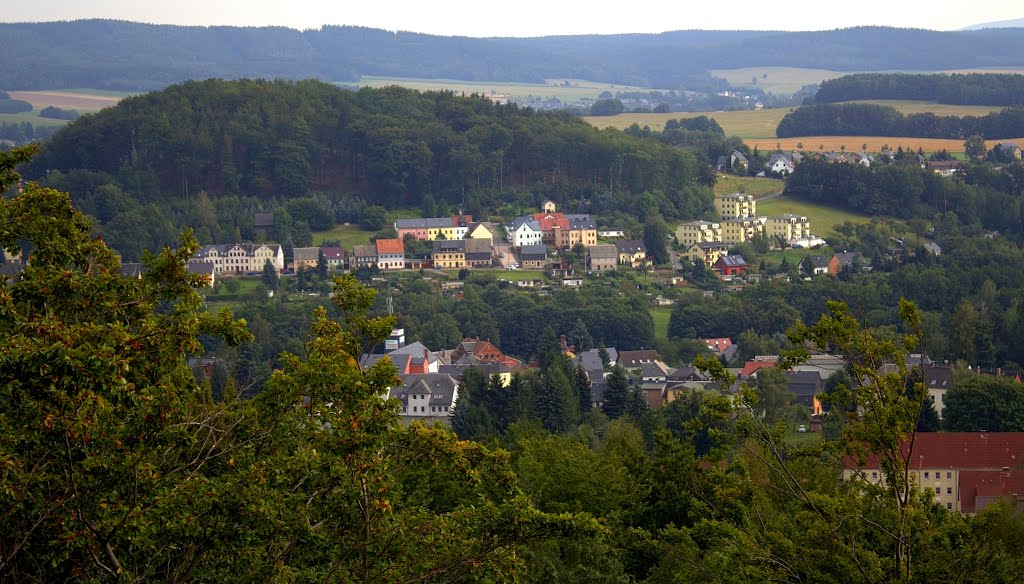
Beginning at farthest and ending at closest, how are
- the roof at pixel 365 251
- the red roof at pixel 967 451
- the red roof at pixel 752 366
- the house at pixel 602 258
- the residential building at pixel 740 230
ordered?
the residential building at pixel 740 230 < the roof at pixel 365 251 < the house at pixel 602 258 < the red roof at pixel 752 366 < the red roof at pixel 967 451

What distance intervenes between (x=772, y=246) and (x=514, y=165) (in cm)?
2210

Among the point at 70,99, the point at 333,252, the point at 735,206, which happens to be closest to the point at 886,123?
the point at 735,206

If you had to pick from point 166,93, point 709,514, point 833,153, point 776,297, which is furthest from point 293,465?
point 833,153

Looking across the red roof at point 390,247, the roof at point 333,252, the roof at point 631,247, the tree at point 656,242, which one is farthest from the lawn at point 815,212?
the roof at point 333,252

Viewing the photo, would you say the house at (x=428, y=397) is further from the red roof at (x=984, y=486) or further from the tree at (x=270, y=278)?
the red roof at (x=984, y=486)

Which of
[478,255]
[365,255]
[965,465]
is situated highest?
[965,465]

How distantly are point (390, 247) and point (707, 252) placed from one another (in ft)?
55.9

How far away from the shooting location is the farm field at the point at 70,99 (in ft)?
582

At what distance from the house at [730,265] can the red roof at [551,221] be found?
32.0 ft

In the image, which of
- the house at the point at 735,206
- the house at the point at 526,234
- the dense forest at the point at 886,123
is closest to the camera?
the house at the point at 526,234

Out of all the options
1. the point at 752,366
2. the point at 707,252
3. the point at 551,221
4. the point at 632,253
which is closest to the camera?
the point at 752,366

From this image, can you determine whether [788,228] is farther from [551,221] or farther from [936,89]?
[936,89]

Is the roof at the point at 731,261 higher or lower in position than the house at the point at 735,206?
lower

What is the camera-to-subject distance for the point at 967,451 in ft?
120
